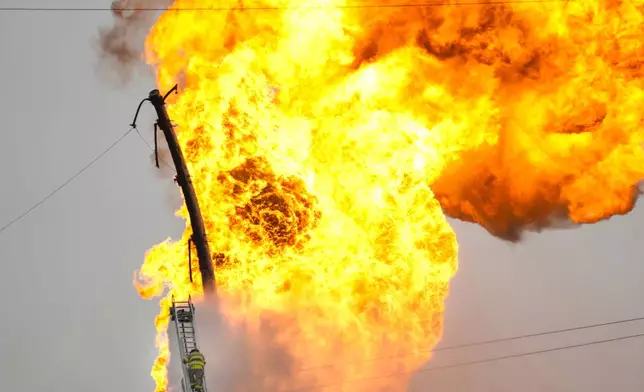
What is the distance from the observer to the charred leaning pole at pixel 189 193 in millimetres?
24656

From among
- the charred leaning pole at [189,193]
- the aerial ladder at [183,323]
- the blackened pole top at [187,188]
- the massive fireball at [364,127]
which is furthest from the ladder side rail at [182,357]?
the massive fireball at [364,127]

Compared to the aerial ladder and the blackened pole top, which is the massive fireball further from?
the aerial ladder

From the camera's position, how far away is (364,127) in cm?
2658

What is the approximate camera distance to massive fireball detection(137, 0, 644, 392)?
25625 millimetres

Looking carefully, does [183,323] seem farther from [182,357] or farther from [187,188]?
[187,188]

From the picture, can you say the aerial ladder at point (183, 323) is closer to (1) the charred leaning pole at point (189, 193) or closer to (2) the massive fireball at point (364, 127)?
(1) the charred leaning pole at point (189, 193)

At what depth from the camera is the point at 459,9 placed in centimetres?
2694

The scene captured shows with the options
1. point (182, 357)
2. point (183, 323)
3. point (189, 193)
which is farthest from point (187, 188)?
point (182, 357)

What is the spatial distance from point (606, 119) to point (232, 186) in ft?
32.3

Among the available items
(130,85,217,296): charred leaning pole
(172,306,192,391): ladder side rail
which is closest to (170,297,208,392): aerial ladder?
(172,306,192,391): ladder side rail

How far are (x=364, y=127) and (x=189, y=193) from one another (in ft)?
15.9

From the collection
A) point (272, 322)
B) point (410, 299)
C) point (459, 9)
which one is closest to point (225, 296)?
point (272, 322)

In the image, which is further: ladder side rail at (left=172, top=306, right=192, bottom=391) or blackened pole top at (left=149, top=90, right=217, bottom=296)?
blackened pole top at (left=149, top=90, right=217, bottom=296)

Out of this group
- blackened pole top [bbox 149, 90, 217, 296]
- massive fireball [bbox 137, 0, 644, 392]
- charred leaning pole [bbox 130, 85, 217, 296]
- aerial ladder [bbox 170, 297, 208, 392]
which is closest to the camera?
aerial ladder [bbox 170, 297, 208, 392]
